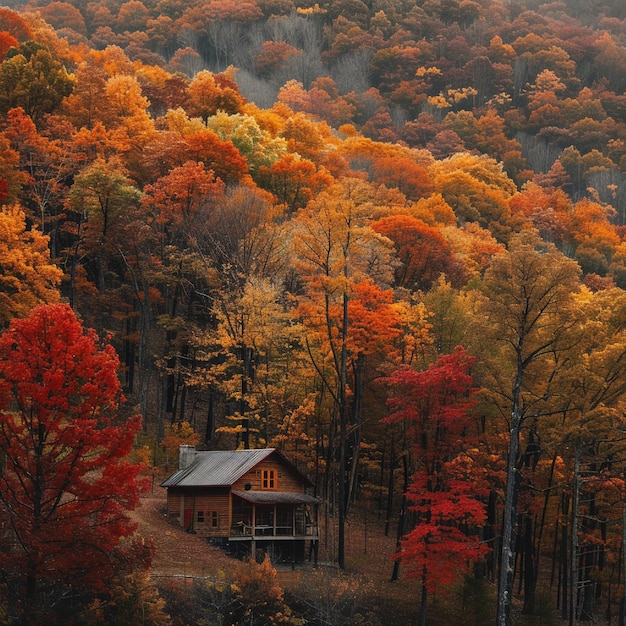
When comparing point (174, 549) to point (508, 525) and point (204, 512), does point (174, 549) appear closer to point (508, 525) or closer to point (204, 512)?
point (204, 512)

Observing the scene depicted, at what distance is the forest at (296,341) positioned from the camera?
35.0m

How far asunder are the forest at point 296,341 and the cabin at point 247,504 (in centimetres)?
228

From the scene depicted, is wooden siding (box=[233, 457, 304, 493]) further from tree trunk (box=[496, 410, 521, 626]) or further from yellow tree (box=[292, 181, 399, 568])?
tree trunk (box=[496, 410, 521, 626])

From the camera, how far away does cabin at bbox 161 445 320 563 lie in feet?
160

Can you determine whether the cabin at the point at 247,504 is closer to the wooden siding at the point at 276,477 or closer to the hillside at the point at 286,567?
the wooden siding at the point at 276,477

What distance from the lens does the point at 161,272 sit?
60.9 metres

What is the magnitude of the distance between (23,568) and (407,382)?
19.4 metres

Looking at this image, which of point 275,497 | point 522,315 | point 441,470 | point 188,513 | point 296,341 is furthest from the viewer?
point 296,341

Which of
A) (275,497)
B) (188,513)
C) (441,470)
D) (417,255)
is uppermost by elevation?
(417,255)

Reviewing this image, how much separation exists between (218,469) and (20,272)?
49.6 feet

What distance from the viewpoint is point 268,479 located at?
164ft

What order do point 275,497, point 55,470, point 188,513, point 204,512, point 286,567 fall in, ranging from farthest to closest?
point 188,513
point 204,512
point 275,497
point 286,567
point 55,470

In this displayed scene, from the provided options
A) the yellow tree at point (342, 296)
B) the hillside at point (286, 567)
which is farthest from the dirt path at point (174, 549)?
the yellow tree at point (342, 296)

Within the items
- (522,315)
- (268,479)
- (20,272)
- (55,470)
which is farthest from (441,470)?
(20,272)
